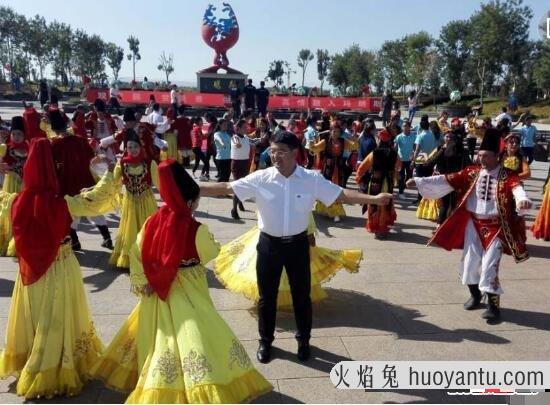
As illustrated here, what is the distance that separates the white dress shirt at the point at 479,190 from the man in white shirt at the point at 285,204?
1531 millimetres

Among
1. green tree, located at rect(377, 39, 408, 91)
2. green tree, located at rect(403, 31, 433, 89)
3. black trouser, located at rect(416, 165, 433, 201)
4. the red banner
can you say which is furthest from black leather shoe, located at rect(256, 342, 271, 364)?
green tree, located at rect(377, 39, 408, 91)

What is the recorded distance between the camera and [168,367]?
11.3ft

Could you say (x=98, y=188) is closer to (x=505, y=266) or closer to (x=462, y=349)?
(x=462, y=349)

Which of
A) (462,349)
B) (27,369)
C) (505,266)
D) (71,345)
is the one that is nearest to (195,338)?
(71,345)

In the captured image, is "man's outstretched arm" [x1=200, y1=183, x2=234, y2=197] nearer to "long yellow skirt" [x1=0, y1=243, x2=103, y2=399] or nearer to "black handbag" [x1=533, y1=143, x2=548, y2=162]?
"long yellow skirt" [x1=0, y1=243, x2=103, y2=399]

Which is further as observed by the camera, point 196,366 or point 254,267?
point 254,267

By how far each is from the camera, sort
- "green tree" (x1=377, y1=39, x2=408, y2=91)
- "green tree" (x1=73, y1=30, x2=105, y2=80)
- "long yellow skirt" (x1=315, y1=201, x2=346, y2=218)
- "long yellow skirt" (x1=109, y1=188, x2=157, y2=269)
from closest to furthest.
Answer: "long yellow skirt" (x1=109, y1=188, x2=157, y2=269)
"long yellow skirt" (x1=315, y1=201, x2=346, y2=218)
"green tree" (x1=377, y1=39, x2=408, y2=91)
"green tree" (x1=73, y1=30, x2=105, y2=80)

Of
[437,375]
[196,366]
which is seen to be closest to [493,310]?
[437,375]

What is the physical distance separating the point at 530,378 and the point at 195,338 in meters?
2.50

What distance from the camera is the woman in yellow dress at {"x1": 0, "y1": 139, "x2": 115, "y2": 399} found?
3902 mm

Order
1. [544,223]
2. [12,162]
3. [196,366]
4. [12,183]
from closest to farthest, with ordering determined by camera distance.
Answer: [196,366], [12,162], [12,183], [544,223]

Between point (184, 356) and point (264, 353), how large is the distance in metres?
1.37

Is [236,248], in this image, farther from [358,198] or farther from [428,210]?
[428,210]

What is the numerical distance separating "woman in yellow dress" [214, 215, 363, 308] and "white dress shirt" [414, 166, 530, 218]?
1.08 meters
